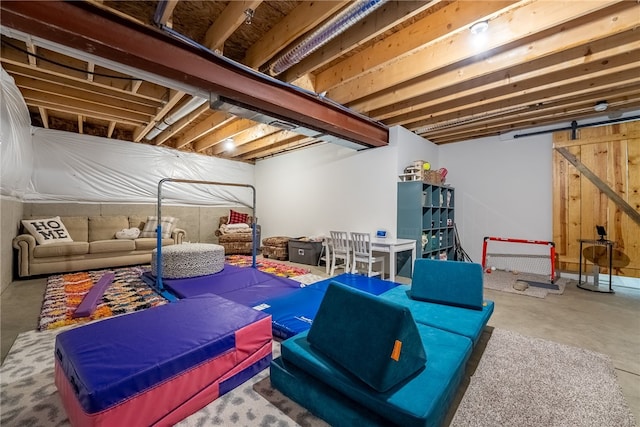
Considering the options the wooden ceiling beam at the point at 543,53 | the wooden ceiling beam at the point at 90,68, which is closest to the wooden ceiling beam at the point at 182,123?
the wooden ceiling beam at the point at 90,68

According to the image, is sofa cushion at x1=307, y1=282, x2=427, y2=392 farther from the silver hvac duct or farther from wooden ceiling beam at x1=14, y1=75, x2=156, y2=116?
wooden ceiling beam at x1=14, y1=75, x2=156, y2=116

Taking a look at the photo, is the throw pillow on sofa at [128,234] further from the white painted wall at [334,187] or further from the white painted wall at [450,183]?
the white painted wall at [450,183]

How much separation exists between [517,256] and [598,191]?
1.69 meters

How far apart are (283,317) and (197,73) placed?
8.18 ft

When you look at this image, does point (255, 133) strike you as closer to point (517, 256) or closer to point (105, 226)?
point (105, 226)

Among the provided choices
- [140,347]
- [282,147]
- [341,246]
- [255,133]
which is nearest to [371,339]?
[140,347]

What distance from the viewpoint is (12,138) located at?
320 centimetres

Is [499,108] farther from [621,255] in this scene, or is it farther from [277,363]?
[277,363]

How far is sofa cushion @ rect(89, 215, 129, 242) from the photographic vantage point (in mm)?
5324

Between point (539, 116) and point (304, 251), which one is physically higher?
point (539, 116)

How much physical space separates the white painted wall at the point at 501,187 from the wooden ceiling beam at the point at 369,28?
13.8 feet

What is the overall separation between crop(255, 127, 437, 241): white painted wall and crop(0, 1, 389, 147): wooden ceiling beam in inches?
73.9

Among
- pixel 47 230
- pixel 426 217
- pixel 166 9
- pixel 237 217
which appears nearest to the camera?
pixel 166 9

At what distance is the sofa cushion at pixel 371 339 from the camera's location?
1.32m
